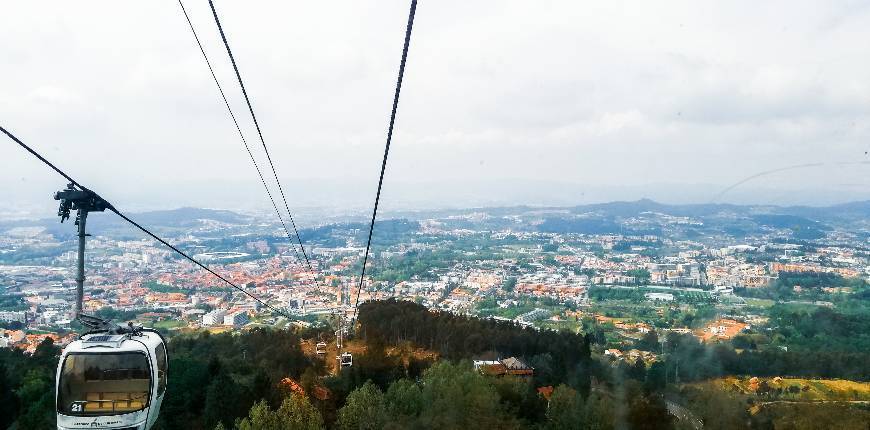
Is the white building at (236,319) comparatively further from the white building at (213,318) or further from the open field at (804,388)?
the open field at (804,388)

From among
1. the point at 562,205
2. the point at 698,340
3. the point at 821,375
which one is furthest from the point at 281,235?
the point at 821,375

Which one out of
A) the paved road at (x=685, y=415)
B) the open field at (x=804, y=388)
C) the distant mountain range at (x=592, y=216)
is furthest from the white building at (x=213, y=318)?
the open field at (x=804, y=388)

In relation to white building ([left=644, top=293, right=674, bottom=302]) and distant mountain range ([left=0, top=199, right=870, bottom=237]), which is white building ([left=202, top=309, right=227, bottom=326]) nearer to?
distant mountain range ([left=0, top=199, right=870, bottom=237])

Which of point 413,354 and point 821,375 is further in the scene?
point 413,354

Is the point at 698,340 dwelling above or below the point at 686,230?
below

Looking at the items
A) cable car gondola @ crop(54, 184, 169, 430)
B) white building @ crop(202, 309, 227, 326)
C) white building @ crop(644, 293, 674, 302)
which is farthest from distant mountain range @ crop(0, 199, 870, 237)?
cable car gondola @ crop(54, 184, 169, 430)

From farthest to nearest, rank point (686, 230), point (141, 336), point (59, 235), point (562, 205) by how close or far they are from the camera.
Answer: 1. point (562, 205)
2. point (59, 235)
3. point (686, 230)
4. point (141, 336)

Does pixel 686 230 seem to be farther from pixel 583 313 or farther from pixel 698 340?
pixel 698 340

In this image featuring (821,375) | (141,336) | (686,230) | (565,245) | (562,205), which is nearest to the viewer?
(141,336)
